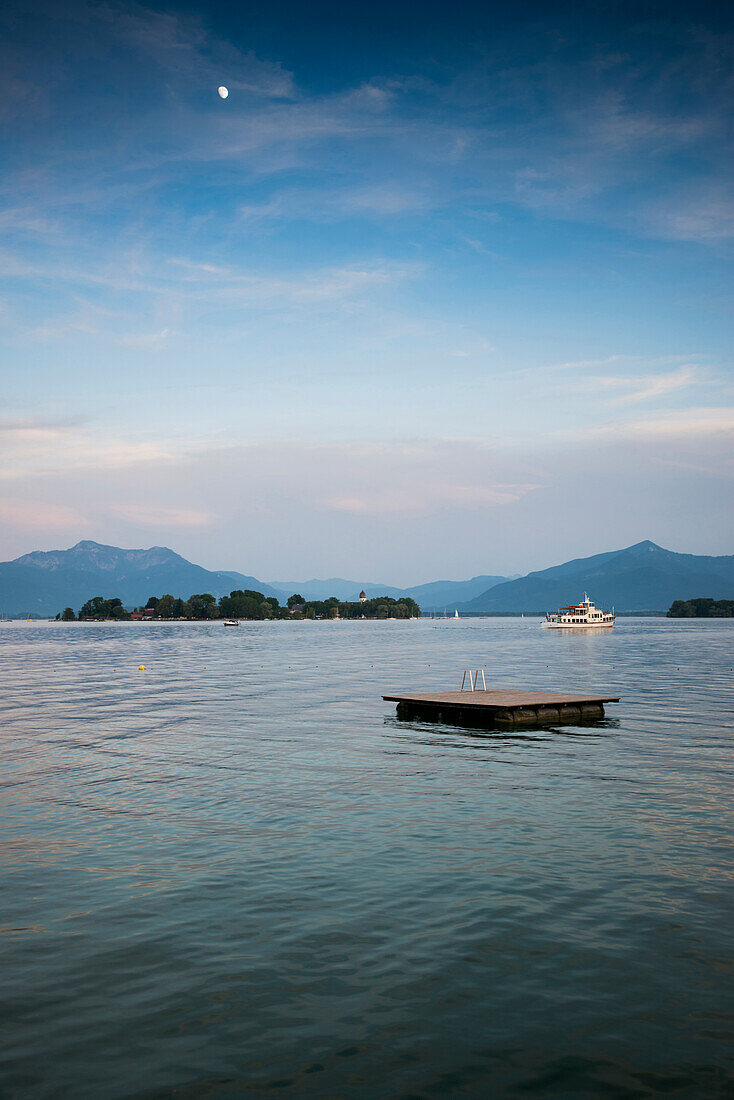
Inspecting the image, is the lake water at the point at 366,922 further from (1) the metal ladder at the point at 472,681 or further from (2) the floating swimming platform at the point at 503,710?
(1) the metal ladder at the point at 472,681

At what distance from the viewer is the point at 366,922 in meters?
14.5

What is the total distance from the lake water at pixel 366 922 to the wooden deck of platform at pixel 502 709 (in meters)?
7.26

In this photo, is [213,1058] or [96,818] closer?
[213,1058]

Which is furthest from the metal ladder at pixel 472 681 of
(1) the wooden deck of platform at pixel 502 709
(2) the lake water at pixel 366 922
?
(2) the lake water at pixel 366 922

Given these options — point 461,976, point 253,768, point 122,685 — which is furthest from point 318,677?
point 461,976

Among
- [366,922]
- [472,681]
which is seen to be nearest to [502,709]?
[472,681]

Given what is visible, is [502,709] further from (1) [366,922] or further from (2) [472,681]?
(1) [366,922]

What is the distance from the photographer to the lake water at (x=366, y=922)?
1008 cm

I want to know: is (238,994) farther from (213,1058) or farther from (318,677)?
(318,677)

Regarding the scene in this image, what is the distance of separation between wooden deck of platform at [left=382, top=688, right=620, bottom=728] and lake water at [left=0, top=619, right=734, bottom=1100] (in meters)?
7.26

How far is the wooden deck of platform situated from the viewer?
40.5 m

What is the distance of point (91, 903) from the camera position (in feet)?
51.2

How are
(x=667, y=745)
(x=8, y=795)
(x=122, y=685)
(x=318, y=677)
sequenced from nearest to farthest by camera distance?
1. (x=8, y=795)
2. (x=667, y=745)
3. (x=122, y=685)
4. (x=318, y=677)

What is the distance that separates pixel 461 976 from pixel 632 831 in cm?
951
